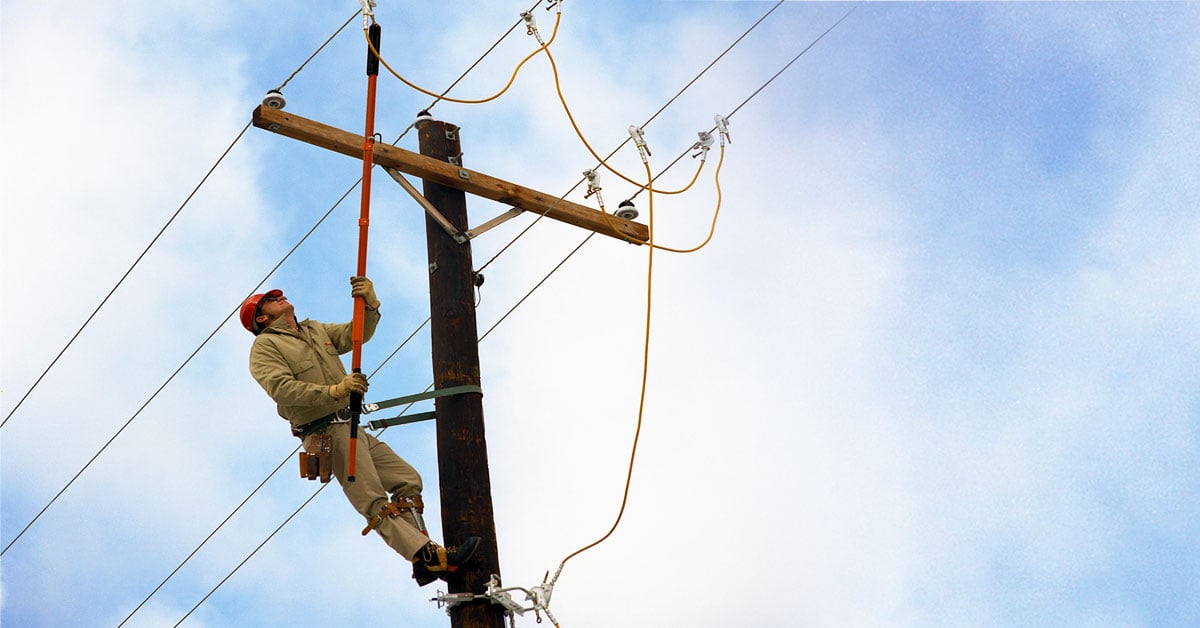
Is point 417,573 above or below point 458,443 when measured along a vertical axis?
below

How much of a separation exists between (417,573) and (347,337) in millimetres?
1649

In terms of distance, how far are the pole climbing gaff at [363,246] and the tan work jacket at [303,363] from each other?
0.15 meters

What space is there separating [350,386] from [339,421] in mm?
413

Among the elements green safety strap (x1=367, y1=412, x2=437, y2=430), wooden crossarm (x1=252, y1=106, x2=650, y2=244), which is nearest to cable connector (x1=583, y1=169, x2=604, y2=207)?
wooden crossarm (x1=252, y1=106, x2=650, y2=244)

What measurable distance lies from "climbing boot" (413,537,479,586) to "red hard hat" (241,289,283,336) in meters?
1.71

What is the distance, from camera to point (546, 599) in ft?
25.0

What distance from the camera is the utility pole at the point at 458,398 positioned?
7.48 metres

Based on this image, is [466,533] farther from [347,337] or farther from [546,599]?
[347,337]

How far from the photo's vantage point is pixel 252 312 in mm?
8211

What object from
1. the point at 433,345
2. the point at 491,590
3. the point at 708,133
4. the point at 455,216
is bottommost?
the point at 491,590

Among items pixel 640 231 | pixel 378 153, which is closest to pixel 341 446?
pixel 378 153

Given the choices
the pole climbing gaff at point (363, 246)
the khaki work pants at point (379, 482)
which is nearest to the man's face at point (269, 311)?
the pole climbing gaff at point (363, 246)

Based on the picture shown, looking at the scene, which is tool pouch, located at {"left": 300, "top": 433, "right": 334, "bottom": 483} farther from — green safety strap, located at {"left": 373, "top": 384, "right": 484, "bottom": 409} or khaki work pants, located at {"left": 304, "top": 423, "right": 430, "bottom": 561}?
green safety strap, located at {"left": 373, "top": 384, "right": 484, "bottom": 409}

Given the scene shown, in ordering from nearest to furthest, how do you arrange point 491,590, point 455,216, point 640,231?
point 491,590 → point 455,216 → point 640,231
